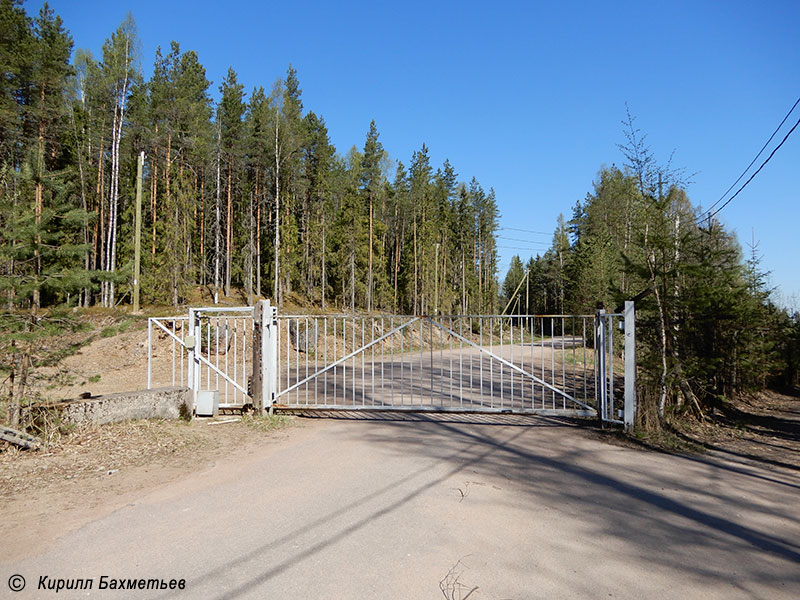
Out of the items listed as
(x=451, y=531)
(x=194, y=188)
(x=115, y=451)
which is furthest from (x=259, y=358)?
(x=194, y=188)

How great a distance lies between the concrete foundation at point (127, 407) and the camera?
20.8 feet

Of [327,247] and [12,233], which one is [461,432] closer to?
[12,233]

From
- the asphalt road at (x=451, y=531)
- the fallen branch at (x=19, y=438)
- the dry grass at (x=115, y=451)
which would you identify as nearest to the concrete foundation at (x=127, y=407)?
the dry grass at (x=115, y=451)

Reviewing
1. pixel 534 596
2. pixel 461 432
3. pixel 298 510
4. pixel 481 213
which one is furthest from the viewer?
pixel 481 213

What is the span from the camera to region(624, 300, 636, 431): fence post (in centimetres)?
657

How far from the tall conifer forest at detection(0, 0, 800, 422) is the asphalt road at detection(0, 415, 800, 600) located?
107 inches

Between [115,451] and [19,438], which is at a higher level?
[19,438]

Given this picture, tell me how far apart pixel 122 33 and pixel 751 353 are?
29.4 m

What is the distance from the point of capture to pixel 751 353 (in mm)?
9078

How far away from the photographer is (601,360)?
6.97m

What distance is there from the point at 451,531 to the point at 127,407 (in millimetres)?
5475

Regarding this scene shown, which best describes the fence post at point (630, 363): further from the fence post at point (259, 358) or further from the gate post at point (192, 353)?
the gate post at point (192, 353)

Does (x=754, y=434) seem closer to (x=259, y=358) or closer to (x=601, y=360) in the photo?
(x=601, y=360)

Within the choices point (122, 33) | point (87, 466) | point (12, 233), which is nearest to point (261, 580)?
point (87, 466)
